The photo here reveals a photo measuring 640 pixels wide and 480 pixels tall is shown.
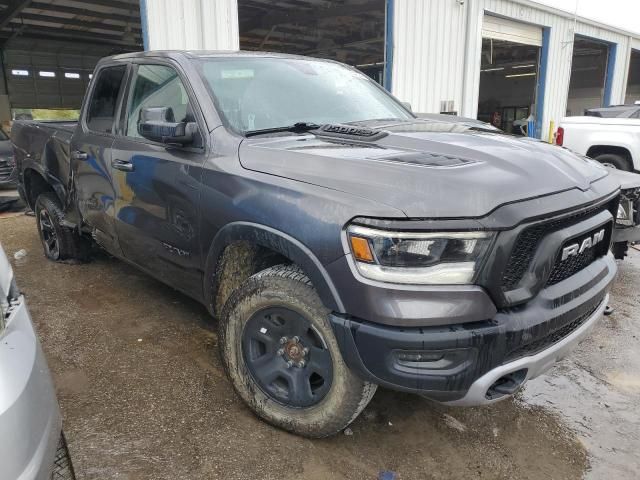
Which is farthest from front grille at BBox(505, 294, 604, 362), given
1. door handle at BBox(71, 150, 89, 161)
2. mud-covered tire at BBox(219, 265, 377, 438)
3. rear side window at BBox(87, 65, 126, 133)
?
door handle at BBox(71, 150, 89, 161)

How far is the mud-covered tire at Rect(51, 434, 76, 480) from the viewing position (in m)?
2.24

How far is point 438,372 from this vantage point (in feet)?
6.33

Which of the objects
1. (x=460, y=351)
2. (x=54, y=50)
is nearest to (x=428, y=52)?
(x=460, y=351)

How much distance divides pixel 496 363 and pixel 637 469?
42.7 inches

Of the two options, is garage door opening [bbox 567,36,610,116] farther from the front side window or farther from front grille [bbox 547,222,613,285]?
the front side window

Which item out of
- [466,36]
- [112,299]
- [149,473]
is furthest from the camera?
[466,36]

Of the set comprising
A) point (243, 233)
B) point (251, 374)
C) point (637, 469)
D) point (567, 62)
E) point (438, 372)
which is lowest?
point (637, 469)

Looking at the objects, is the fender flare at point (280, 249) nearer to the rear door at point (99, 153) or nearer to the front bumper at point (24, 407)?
the front bumper at point (24, 407)

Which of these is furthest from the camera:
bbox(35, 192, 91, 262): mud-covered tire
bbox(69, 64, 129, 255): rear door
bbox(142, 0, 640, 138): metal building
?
bbox(142, 0, 640, 138): metal building

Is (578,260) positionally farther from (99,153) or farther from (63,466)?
(99,153)

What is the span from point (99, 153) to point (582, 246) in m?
3.25

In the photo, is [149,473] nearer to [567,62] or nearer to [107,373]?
[107,373]

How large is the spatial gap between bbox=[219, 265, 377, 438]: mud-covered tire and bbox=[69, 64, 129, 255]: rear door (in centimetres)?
Result: 166

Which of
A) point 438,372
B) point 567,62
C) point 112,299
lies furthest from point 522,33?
point 438,372
